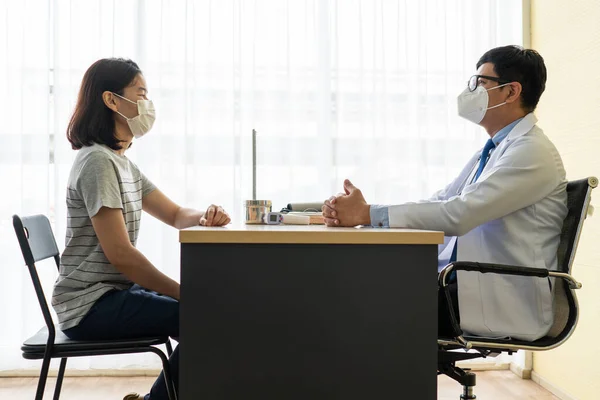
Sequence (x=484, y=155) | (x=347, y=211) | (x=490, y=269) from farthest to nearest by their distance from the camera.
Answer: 1. (x=484, y=155)
2. (x=347, y=211)
3. (x=490, y=269)

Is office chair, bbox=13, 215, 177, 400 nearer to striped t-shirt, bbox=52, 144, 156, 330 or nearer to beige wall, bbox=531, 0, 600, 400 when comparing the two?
striped t-shirt, bbox=52, 144, 156, 330

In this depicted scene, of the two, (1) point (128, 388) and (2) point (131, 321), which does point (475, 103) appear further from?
(1) point (128, 388)

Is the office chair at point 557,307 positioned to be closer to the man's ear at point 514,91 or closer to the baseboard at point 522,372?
the man's ear at point 514,91

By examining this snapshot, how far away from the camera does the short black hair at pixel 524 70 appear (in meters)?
1.91

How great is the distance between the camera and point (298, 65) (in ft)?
10.2

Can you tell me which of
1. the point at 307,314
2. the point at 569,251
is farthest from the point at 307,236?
the point at 569,251

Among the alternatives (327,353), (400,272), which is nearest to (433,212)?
(400,272)

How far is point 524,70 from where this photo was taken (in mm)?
1911

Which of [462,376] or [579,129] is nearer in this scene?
[462,376]

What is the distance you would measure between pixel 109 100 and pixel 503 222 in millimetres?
1265

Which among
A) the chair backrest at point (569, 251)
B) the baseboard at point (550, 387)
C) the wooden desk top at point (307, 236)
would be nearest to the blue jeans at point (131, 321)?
the wooden desk top at point (307, 236)

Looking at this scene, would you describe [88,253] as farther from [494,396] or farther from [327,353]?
[494,396]

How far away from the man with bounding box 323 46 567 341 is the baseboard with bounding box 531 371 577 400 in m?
1.29

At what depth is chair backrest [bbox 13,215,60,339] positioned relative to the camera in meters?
1.59
